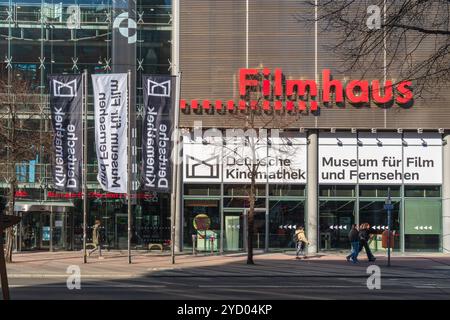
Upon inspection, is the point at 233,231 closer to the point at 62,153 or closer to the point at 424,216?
the point at 424,216

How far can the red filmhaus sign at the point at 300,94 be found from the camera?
3319cm

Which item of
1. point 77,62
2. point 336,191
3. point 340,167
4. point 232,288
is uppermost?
point 77,62

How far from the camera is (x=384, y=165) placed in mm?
33531

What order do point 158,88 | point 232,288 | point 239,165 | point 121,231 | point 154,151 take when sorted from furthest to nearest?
point 121,231 → point 239,165 → point 154,151 → point 158,88 → point 232,288

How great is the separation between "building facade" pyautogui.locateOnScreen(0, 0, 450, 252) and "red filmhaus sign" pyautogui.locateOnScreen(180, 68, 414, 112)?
100mm

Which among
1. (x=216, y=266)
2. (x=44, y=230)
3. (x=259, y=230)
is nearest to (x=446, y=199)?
(x=259, y=230)

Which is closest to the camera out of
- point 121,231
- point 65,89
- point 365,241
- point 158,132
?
point 65,89

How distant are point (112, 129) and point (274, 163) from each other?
9.67m

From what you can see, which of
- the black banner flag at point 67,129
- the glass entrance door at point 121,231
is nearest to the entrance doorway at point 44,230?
the glass entrance door at point 121,231

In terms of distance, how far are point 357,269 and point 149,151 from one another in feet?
31.7
